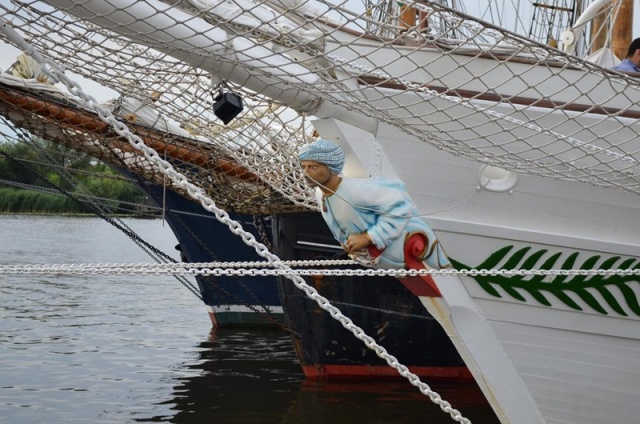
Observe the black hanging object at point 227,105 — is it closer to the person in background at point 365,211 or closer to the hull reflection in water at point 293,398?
the person in background at point 365,211

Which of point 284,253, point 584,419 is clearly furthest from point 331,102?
point 284,253

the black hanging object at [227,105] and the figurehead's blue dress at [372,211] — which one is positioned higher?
the black hanging object at [227,105]

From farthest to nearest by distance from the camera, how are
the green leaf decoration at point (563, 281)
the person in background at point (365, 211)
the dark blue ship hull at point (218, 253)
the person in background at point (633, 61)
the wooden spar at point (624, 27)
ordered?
1. the dark blue ship hull at point (218, 253)
2. the wooden spar at point (624, 27)
3. the person in background at point (633, 61)
4. the green leaf decoration at point (563, 281)
5. the person in background at point (365, 211)

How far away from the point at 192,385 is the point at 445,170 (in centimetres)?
436

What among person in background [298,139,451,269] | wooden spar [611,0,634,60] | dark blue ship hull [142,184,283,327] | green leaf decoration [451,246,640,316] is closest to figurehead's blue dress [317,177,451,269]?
person in background [298,139,451,269]

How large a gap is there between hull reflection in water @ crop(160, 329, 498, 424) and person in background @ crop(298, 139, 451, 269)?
313 centimetres

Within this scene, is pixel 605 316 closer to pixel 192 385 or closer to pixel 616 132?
pixel 616 132

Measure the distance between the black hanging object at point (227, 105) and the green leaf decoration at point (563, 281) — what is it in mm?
1667

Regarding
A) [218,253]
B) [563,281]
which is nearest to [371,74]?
[563,281]

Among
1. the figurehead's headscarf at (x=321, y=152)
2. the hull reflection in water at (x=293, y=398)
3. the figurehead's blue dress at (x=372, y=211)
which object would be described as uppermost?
the figurehead's headscarf at (x=321, y=152)

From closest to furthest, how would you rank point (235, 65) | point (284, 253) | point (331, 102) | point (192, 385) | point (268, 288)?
point (235, 65) < point (331, 102) < point (284, 253) < point (192, 385) < point (268, 288)

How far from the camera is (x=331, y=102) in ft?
18.8

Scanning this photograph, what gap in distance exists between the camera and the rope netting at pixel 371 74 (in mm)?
4766

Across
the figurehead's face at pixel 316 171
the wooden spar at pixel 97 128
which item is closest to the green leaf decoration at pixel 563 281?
the figurehead's face at pixel 316 171
